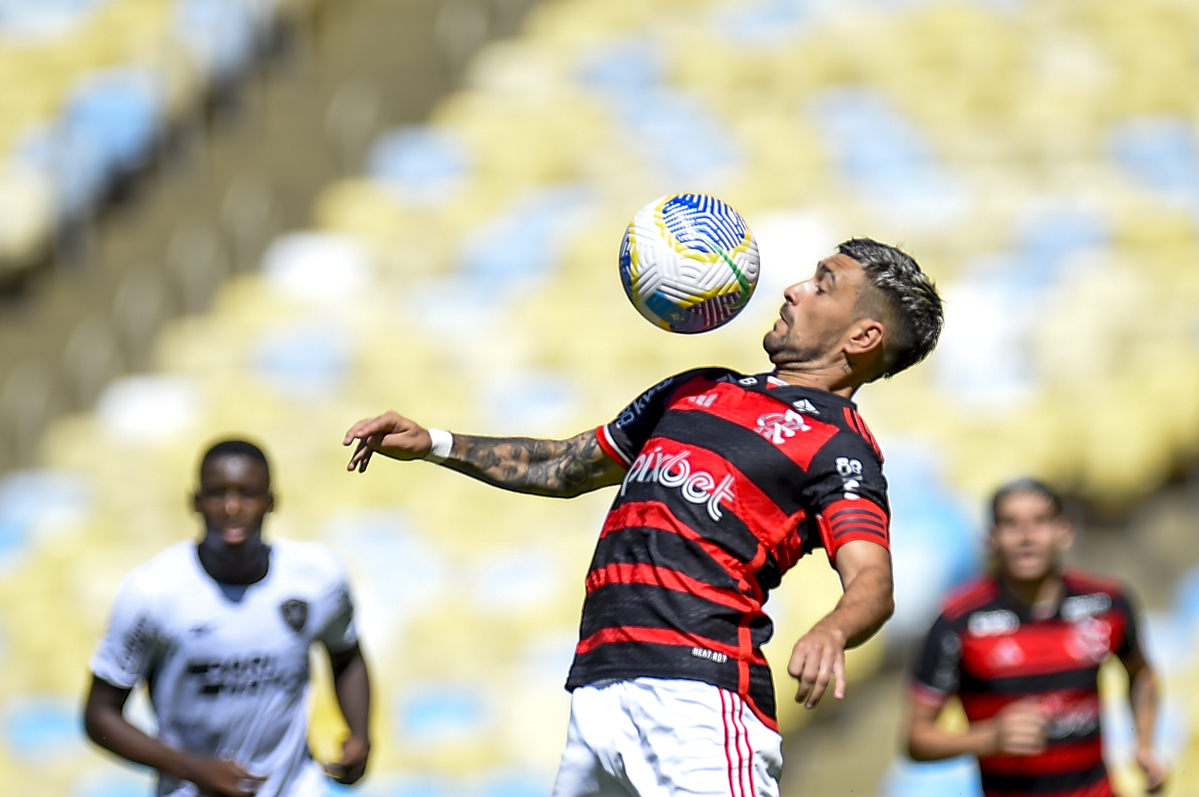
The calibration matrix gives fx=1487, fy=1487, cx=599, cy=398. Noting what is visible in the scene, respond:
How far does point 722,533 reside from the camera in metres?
3.09

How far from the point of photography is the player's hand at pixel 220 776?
3.96 metres

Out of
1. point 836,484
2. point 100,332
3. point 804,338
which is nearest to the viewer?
point 836,484

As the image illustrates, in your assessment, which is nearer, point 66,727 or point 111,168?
point 66,727

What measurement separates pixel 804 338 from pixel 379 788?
402 centimetres

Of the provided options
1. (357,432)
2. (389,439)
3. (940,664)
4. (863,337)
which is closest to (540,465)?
(389,439)

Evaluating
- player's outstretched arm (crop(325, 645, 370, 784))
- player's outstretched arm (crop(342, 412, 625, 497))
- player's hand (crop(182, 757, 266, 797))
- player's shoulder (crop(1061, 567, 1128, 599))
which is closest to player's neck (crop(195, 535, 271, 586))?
player's outstretched arm (crop(325, 645, 370, 784))

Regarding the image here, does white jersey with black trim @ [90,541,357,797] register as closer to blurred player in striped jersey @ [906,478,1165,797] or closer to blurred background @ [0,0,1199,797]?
blurred player in striped jersey @ [906,478,1165,797]

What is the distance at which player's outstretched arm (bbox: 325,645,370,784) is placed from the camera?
4.33 metres

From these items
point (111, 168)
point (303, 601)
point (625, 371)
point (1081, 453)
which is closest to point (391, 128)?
point (111, 168)

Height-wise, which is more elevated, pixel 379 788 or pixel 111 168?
pixel 111 168

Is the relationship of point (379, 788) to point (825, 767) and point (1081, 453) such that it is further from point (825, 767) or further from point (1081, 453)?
point (1081, 453)

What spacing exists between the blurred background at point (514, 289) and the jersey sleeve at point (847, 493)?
383 centimetres

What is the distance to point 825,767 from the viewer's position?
266 inches

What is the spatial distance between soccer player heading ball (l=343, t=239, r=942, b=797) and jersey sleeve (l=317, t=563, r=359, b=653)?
1.12m
